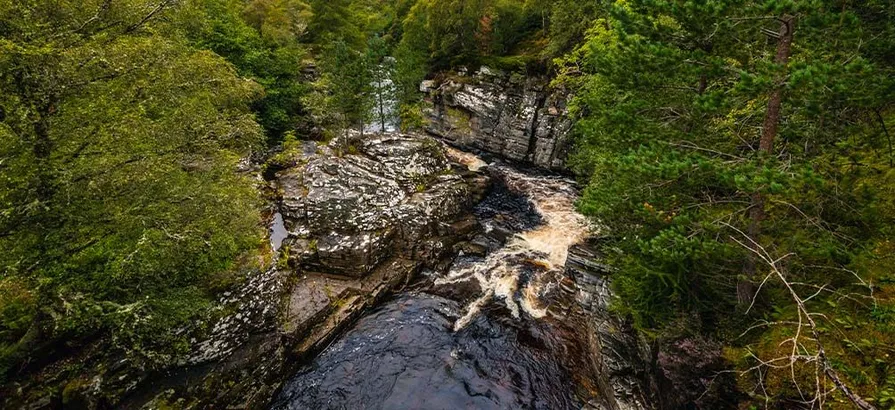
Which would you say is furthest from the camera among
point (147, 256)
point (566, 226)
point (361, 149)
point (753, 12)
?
point (361, 149)

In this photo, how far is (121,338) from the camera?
33.9 ft

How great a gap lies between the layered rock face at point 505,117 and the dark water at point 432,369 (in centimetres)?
1803

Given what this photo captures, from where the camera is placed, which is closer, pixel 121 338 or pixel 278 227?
pixel 121 338

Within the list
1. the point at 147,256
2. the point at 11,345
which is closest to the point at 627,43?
the point at 147,256

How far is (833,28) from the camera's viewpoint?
23.4ft

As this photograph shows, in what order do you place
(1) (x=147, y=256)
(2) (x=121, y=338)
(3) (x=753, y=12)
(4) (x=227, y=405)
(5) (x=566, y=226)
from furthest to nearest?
(5) (x=566, y=226)
(4) (x=227, y=405)
(2) (x=121, y=338)
(1) (x=147, y=256)
(3) (x=753, y=12)

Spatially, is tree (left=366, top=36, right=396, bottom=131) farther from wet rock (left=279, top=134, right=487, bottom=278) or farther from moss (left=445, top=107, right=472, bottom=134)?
wet rock (left=279, top=134, right=487, bottom=278)

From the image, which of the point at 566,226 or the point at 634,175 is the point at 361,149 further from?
the point at 634,175

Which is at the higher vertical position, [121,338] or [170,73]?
[170,73]

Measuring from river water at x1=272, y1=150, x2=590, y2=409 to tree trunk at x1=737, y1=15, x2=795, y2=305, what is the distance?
606 centimetres

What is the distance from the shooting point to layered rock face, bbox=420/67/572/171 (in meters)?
29.9

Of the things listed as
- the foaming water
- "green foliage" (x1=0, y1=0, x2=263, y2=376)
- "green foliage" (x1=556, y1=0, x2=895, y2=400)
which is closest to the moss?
the foaming water

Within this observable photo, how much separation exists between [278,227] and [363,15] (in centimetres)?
4960

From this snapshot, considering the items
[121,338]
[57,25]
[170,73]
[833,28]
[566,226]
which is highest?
[833,28]
